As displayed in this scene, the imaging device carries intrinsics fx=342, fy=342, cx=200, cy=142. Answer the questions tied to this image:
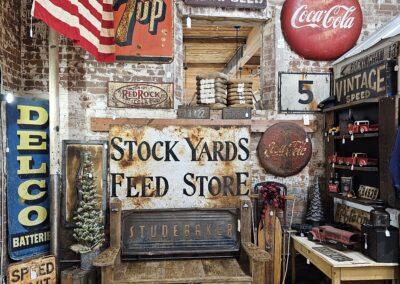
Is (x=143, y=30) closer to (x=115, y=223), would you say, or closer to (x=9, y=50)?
(x=9, y=50)

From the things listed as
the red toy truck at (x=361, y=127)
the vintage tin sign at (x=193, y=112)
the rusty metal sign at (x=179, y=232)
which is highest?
the vintage tin sign at (x=193, y=112)

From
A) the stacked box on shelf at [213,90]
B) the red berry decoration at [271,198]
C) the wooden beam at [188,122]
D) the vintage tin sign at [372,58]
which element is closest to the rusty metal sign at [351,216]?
the red berry decoration at [271,198]

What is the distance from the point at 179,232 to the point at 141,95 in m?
1.60

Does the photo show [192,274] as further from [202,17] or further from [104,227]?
[202,17]

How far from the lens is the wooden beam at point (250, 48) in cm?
462

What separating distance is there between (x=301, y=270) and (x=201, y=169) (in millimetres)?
1719

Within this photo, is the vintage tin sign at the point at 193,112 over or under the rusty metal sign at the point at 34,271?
over

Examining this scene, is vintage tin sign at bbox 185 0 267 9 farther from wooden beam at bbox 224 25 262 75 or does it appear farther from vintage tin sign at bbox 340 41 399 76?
vintage tin sign at bbox 340 41 399 76

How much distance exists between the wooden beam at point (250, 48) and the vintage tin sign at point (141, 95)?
4.95ft

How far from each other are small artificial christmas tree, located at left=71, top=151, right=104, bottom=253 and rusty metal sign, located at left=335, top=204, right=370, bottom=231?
259cm

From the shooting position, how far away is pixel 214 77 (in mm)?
3934

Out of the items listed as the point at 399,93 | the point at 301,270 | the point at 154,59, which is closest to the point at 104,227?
the point at 154,59

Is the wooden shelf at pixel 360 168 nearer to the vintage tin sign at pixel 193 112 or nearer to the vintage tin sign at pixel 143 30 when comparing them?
the vintage tin sign at pixel 193 112

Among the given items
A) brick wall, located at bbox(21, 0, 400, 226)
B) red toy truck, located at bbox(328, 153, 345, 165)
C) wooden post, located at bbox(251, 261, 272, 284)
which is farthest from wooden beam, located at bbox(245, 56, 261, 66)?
wooden post, located at bbox(251, 261, 272, 284)
